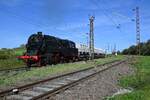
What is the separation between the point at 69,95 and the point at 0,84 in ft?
14.8

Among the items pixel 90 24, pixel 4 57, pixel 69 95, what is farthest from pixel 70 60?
pixel 69 95

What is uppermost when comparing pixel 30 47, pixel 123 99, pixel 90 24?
pixel 90 24

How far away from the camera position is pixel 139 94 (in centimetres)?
1270

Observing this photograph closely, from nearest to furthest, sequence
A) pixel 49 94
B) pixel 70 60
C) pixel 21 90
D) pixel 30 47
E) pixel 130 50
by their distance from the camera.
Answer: pixel 49 94, pixel 21 90, pixel 30 47, pixel 70 60, pixel 130 50

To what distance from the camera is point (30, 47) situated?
33719 mm

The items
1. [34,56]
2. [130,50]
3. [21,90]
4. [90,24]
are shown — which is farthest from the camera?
[130,50]

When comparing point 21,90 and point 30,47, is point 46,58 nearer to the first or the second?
point 30,47

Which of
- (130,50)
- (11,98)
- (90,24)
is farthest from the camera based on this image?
(130,50)

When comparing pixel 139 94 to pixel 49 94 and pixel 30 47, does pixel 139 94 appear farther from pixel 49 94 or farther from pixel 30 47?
pixel 30 47

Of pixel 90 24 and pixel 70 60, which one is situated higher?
pixel 90 24

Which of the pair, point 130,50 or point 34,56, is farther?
point 130,50

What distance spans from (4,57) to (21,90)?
3367 cm

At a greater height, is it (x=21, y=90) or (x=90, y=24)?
(x=90, y=24)

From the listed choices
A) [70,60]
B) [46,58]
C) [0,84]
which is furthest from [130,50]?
[0,84]
